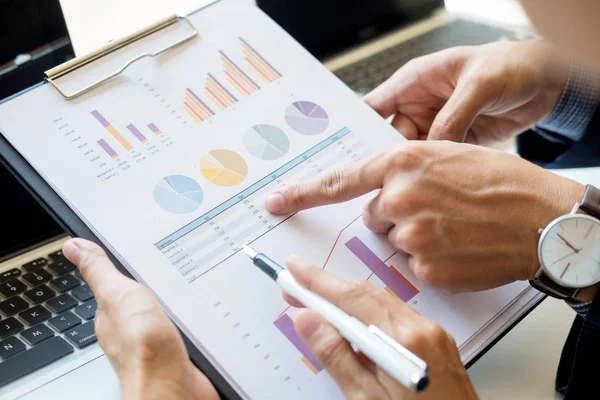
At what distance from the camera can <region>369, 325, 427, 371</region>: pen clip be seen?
49 cm

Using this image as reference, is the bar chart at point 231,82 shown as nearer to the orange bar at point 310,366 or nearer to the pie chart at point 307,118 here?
the pie chart at point 307,118

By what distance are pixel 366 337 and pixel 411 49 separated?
0.77m

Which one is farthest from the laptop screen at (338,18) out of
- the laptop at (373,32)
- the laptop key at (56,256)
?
the laptop key at (56,256)

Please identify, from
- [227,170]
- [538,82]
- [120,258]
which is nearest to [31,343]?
[120,258]

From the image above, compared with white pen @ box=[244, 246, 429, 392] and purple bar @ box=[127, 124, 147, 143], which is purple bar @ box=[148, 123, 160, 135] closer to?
purple bar @ box=[127, 124, 147, 143]

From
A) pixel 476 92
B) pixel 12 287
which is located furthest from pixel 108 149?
pixel 476 92

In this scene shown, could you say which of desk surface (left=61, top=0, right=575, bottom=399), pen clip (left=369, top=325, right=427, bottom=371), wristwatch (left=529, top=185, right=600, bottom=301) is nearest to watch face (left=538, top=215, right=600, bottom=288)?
wristwatch (left=529, top=185, right=600, bottom=301)

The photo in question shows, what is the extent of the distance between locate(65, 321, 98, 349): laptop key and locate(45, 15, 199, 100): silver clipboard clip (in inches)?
9.8

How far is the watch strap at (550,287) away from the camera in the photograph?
650mm

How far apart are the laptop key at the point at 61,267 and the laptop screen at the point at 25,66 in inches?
2.3

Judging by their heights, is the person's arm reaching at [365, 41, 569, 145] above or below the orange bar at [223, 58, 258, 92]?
below

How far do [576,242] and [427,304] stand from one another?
162 millimetres

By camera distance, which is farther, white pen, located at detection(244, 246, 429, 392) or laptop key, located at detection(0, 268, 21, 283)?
laptop key, located at detection(0, 268, 21, 283)

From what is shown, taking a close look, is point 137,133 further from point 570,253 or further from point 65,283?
point 570,253
